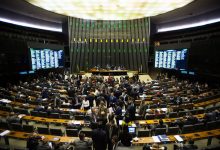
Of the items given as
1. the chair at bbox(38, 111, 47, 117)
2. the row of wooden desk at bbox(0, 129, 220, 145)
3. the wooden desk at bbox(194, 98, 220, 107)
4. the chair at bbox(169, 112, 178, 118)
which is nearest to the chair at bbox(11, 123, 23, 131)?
the row of wooden desk at bbox(0, 129, 220, 145)

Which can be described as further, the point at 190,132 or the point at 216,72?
the point at 216,72

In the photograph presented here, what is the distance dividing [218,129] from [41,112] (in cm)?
782

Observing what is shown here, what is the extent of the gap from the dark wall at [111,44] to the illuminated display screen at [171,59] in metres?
4.36

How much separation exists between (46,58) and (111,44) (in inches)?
441

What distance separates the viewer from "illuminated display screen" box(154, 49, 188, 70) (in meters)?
19.1

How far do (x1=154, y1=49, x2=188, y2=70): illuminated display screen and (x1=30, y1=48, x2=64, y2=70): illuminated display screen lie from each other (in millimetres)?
12990

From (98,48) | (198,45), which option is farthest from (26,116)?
(98,48)

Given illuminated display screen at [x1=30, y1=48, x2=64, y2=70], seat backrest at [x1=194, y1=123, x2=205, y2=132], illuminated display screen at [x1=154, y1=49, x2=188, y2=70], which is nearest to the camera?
seat backrest at [x1=194, y1=123, x2=205, y2=132]

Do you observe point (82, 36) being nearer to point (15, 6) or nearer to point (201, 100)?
point (15, 6)

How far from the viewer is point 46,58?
67.6ft

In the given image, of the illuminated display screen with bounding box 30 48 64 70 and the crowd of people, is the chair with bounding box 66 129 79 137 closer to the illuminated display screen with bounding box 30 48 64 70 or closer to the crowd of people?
the crowd of people

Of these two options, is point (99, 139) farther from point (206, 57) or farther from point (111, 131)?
point (206, 57)

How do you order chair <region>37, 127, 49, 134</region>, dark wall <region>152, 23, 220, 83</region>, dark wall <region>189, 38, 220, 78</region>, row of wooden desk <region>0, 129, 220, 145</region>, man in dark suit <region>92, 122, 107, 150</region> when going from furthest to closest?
dark wall <region>152, 23, 220, 83</region> < dark wall <region>189, 38, 220, 78</region> < chair <region>37, 127, 49, 134</region> < row of wooden desk <region>0, 129, 220, 145</region> < man in dark suit <region>92, 122, 107, 150</region>

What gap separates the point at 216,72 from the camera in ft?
48.5
